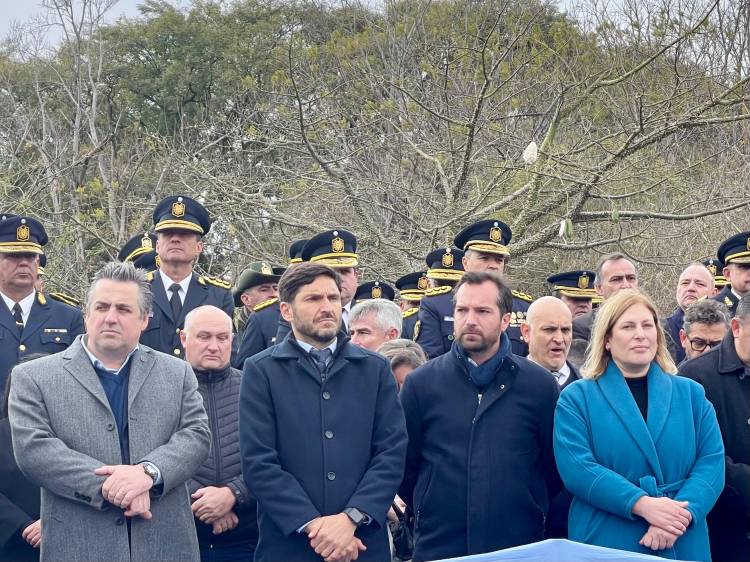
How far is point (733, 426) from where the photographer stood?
5.86 metres

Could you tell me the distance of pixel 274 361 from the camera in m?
5.59

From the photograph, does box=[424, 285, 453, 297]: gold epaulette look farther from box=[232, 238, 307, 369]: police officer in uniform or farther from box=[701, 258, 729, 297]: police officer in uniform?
box=[701, 258, 729, 297]: police officer in uniform

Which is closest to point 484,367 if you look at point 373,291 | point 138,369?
point 138,369

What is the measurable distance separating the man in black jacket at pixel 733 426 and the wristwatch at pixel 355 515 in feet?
5.90

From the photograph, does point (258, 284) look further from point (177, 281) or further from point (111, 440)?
point (111, 440)

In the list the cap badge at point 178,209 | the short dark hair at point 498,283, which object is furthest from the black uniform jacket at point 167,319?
the short dark hair at point 498,283

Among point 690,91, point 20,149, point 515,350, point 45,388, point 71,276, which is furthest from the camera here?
point 20,149

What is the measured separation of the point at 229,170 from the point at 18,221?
8999 millimetres

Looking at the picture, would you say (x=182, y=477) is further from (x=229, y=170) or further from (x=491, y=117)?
(x=229, y=170)

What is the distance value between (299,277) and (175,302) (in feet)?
8.24

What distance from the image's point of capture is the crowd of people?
5191 mm

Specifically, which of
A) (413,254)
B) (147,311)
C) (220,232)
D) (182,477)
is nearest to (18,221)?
(147,311)

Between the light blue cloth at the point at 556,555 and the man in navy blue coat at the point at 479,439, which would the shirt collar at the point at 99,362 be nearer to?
the man in navy blue coat at the point at 479,439

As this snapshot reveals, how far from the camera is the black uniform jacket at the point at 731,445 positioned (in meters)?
5.70
